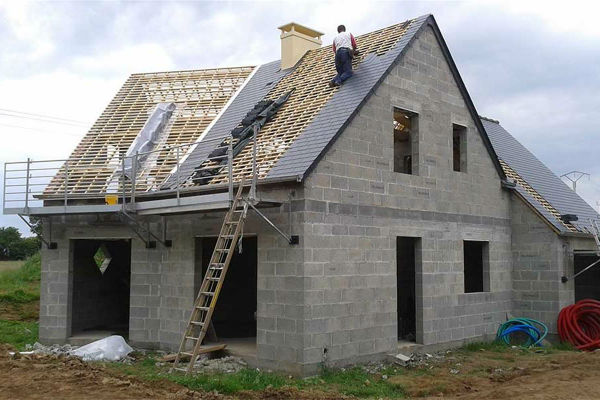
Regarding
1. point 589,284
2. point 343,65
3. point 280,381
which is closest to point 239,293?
point 343,65

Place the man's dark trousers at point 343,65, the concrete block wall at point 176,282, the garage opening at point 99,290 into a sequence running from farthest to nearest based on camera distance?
the garage opening at point 99,290 < the man's dark trousers at point 343,65 < the concrete block wall at point 176,282

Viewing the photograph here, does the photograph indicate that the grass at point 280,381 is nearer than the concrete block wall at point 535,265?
Yes

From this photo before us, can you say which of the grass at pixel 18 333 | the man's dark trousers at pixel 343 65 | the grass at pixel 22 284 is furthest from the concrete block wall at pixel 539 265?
the grass at pixel 22 284

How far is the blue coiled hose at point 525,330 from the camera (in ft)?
49.9

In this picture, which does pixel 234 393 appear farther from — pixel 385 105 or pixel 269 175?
pixel 385 105

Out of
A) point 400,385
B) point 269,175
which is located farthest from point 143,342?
point 400,385

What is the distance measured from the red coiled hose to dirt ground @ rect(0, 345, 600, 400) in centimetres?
161

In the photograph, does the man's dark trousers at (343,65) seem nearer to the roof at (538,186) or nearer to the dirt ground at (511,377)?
the roof at (538,186)

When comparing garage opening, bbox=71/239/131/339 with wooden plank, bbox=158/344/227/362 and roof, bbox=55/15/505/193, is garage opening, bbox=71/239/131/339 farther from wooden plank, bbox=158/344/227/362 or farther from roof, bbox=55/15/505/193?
wooden plank, bbox=158/344/227/362

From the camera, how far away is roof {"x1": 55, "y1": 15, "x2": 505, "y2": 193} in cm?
1198

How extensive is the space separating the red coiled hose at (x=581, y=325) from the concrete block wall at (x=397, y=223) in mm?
1431

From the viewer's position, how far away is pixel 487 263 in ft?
51.3

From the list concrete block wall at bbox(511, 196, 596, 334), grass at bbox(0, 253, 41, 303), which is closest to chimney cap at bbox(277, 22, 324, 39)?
concrete block wall at bbox(511, 196, 596, 334)

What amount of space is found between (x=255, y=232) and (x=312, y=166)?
1.70m
